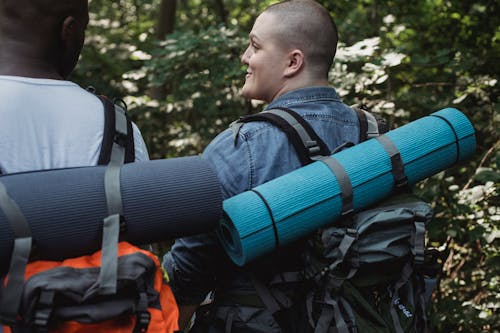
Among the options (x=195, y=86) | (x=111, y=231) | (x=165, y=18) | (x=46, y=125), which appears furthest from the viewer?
(x=165, y=18)

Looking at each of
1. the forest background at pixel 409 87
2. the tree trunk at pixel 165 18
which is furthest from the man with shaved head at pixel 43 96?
the tree trunk at pixel 165 18

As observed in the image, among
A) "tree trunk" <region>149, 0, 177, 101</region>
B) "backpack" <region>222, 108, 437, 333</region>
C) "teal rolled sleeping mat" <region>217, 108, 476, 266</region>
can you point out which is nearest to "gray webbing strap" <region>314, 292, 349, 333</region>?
"backpack" <region>222, 108, 437, 333</region>

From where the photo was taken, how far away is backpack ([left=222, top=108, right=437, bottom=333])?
2.13m

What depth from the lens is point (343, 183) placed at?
213 cm

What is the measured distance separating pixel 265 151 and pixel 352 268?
55 cm

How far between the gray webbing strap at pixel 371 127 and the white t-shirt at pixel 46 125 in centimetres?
112

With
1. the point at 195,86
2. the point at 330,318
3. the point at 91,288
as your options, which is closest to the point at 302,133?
the point at 330,318

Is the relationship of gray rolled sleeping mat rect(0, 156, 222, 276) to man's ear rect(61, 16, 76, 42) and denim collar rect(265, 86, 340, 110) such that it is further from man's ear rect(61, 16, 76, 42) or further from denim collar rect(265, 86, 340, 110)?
denim collar rect(265, 86, 340, 110)

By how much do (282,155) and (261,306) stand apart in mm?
585

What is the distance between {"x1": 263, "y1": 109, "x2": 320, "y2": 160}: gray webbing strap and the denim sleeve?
189 millimetres

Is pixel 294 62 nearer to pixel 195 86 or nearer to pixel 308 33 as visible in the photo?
pixel 308 33

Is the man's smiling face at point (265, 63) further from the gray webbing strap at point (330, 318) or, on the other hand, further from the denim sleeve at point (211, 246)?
the gray webbing strap at point (330, 318)

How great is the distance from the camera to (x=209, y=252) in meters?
2.27

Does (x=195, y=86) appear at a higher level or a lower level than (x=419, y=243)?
lower
